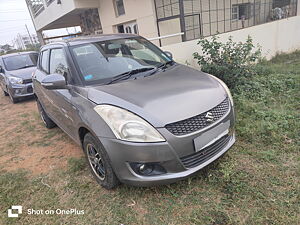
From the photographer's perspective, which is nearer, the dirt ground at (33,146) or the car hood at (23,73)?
the dirt ground at (33,146)

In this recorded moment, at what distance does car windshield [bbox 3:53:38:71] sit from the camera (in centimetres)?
718

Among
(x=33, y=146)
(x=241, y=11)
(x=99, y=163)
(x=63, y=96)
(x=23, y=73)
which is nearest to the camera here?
(x=99, y=163)

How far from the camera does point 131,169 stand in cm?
190

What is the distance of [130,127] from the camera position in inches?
72.4

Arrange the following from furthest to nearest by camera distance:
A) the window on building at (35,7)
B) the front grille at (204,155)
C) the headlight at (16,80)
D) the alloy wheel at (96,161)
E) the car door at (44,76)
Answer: the window on building at (35,7) < the headlight at (16,80) < the car door at (44,76) < the alloy wheel at (96,161) < the front grille at (204,155)

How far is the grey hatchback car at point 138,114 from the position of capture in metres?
1.83

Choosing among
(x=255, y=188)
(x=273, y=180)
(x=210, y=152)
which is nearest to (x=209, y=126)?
(x=210, y=152)

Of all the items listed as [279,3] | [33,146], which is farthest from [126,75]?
[279,3]

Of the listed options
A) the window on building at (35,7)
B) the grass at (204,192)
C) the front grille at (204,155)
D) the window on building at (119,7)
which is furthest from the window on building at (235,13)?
the window on building at (35,7)

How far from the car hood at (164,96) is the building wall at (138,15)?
20.7 ft

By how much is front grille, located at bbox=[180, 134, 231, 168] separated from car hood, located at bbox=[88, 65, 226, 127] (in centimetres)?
38

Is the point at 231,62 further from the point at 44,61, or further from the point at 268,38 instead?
the point at 268,38

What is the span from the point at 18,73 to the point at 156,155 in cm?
671

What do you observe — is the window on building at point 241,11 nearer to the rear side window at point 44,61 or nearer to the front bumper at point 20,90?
the front bumper at point 20,90
